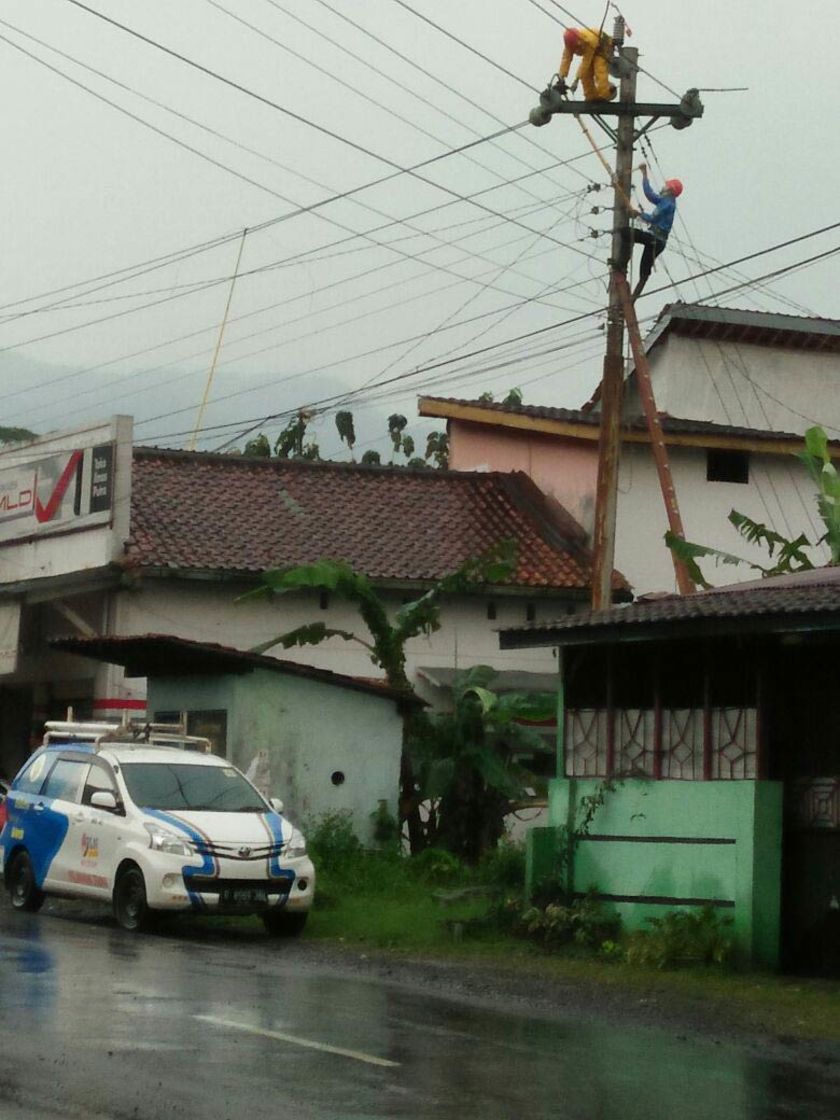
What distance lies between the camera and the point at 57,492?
108 feet

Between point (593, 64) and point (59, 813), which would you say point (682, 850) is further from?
point (593, 64)

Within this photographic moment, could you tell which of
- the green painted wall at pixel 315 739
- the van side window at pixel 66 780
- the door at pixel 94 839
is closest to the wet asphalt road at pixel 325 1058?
the door at pixel 94 839

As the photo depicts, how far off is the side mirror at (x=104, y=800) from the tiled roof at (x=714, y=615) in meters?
4.24

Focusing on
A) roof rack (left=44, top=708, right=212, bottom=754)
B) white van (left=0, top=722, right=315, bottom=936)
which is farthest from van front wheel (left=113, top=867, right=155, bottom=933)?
roof rack (left=44, top=708, right=212, bottom=754)

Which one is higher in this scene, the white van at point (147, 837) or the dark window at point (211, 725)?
the dark window at point (211, 725)

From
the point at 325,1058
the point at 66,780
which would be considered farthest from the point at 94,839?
the point at 325,1058

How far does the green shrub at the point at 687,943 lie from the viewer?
1608cm

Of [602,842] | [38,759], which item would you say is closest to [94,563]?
[38,759]

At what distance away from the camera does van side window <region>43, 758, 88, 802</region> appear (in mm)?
20281

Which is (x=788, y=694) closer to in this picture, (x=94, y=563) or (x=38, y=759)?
(x=38, y=759)

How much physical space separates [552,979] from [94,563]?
17.5 meters

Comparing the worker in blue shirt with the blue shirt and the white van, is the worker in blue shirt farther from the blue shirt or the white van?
the white van

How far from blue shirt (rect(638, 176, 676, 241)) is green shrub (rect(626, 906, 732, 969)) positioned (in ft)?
36.4

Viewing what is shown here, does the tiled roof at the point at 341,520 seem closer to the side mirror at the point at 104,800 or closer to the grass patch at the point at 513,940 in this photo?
the grass patch at the point at 513,940
